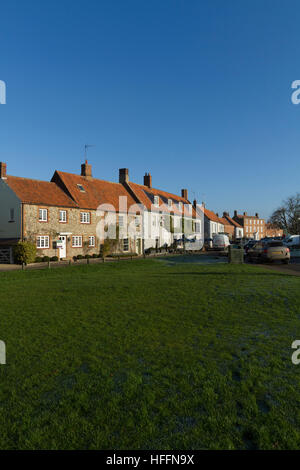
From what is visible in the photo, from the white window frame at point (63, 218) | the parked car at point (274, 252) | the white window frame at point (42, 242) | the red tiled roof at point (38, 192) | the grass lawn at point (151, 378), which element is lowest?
the grass lawn at point (151, 378)

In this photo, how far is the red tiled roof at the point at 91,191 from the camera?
35438 mm

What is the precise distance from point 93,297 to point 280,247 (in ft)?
58.4

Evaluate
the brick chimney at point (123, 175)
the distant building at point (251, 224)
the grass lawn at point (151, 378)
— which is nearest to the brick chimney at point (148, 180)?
the brick chimney at point (123, 175)

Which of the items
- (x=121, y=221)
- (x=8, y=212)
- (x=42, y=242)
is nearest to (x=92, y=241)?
(x=121, y=221)

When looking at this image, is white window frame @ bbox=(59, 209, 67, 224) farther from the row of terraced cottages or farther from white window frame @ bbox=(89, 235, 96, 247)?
white window frame @ bbox=(89, 235, 96, 247)

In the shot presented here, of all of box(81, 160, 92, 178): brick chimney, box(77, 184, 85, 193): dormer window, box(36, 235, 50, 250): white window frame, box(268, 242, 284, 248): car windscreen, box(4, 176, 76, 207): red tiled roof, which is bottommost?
box(268, 242, 284, 248): car windscreen

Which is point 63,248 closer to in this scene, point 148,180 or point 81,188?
point 81,188

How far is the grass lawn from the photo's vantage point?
3010 mm

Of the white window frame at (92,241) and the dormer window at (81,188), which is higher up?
the dormer window at (81,188)

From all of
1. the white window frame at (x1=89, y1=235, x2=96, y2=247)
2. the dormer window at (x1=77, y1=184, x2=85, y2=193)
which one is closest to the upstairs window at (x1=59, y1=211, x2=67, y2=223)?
the white window frame at (x1=89, y1=235, x2=96, y2=247)

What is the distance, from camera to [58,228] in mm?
31859

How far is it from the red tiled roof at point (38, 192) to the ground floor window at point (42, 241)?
371 centimetres

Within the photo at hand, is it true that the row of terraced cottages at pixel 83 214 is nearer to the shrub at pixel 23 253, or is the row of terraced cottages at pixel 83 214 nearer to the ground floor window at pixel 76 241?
the ground floor window at pixel 76 241

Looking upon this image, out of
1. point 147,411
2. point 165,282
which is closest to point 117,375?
point 147,411
